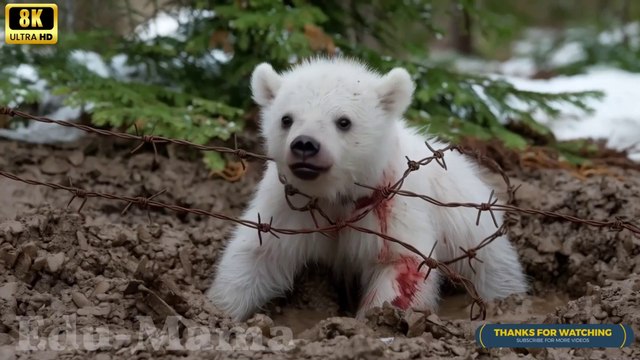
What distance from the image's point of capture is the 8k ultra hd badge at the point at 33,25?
6.52m

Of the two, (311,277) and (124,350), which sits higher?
(311,277)

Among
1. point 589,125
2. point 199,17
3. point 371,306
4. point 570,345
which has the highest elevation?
point 199,17

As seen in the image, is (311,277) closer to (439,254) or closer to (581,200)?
(439,254)

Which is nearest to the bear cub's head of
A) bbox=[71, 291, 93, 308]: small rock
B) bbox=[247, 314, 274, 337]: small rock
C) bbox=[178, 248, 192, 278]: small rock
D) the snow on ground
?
bbox=[247, 314, 274, 337]: small rock

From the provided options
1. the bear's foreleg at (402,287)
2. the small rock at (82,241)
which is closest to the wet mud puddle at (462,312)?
the bear's foreleg at (402,287)

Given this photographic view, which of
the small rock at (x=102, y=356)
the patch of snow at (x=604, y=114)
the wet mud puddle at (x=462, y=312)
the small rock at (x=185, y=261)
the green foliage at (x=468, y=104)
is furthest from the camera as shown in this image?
the patch of snow at (x=604, y=114)

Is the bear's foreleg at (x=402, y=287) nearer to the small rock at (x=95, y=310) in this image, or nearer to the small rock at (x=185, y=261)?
the small rock at (x=185, y=261)

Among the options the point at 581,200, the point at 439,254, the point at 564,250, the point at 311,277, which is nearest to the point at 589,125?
the point at 581,200

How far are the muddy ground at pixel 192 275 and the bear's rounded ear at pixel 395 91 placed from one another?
1.28m

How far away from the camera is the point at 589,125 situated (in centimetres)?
875

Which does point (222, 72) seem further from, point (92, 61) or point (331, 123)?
point (331, 123)

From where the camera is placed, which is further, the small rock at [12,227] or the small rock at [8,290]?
the small rock at [12,227]

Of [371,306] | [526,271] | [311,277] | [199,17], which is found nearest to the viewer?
[371,306]

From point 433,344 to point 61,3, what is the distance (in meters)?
6.08
